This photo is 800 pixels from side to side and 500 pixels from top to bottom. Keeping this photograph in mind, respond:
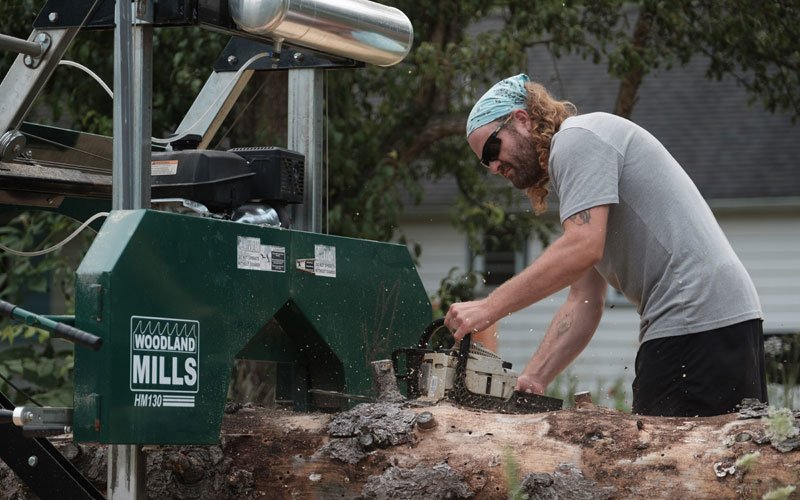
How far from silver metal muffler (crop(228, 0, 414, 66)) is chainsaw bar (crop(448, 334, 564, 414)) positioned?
103 cm

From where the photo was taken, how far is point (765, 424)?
2.71m

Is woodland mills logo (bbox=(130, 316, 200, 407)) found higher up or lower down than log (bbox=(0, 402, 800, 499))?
higher up

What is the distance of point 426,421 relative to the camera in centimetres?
304

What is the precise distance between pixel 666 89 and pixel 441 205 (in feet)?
9.31

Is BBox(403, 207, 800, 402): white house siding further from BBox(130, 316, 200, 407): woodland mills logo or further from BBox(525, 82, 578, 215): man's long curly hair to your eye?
BBox(130, 316, 200, 407): woodland mills logo

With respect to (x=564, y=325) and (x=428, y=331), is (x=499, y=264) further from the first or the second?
(x=428, y=331)

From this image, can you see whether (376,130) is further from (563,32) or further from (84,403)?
(84,403)

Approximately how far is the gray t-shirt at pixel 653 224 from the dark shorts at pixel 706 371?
0.12 feet

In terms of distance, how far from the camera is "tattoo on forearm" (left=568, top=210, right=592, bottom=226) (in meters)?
3.36

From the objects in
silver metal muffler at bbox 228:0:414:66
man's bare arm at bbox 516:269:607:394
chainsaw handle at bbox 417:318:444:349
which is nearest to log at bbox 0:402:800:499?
chainsaw handle at bbox 417:318:444:349

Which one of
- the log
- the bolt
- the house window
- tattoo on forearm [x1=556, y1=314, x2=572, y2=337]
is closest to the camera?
the log

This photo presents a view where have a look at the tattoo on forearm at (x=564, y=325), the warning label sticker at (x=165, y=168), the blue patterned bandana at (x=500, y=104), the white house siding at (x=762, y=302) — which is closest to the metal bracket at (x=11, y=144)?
the warning label sticker at (x=165, y=168)

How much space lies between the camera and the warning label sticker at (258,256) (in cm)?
315

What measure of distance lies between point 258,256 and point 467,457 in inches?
32.4
